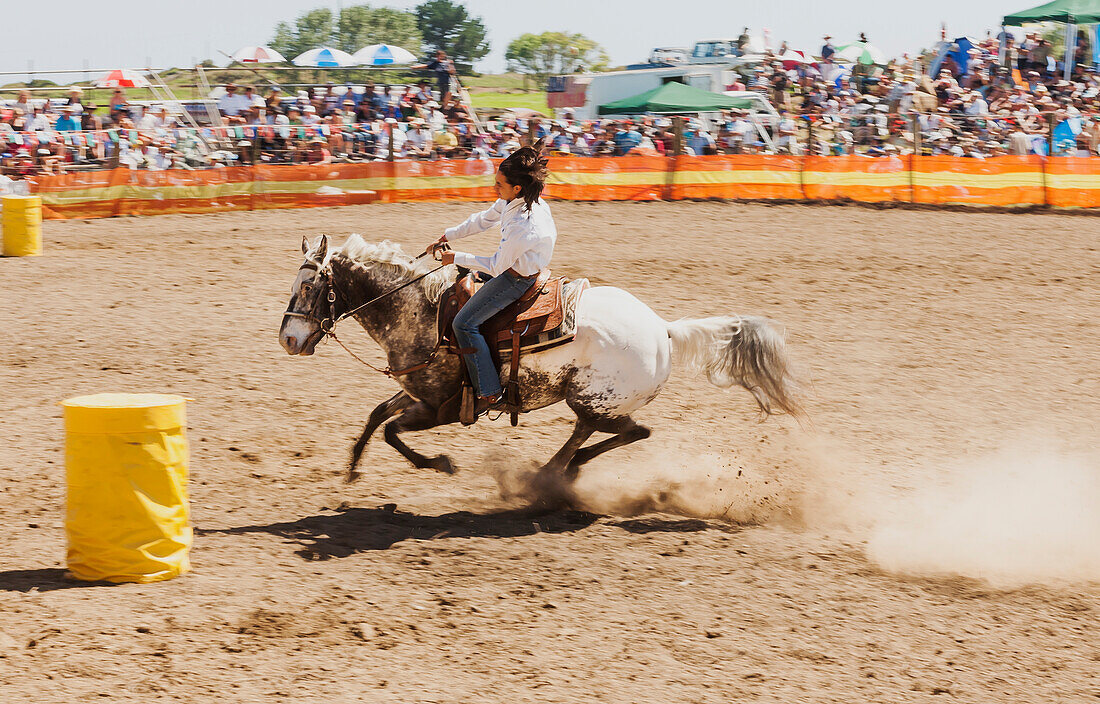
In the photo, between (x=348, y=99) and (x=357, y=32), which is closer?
(x=348, y=99)

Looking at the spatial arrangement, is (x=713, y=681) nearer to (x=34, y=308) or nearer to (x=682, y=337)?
(x=682, y=337)

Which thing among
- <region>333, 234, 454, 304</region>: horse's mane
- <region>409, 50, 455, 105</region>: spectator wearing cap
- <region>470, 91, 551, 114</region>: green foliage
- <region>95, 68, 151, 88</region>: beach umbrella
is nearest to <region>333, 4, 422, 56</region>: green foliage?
<region>470, 91, 551, 114</region>: green foliage

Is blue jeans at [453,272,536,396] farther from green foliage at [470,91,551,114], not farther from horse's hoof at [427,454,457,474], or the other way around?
green foliage at [470,91,551,114]

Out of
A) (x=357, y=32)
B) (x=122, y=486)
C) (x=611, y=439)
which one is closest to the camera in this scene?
(x=122, y=486)

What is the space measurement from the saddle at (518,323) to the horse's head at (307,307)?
0.81 meters

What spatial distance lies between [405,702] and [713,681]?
4.79 ft

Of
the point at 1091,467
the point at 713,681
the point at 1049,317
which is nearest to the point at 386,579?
the point at 713,681

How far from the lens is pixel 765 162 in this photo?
22250 mm

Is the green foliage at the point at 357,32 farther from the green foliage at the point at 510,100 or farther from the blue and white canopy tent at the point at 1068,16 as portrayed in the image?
the blue and white canopy tent at the point at 1068,16

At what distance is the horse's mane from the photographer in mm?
7113

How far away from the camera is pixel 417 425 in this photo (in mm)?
7242

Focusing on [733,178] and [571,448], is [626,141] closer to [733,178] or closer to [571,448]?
[733,178]

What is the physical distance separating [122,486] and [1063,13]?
34934mm

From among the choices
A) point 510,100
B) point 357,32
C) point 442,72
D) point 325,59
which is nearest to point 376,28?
point 357,32
